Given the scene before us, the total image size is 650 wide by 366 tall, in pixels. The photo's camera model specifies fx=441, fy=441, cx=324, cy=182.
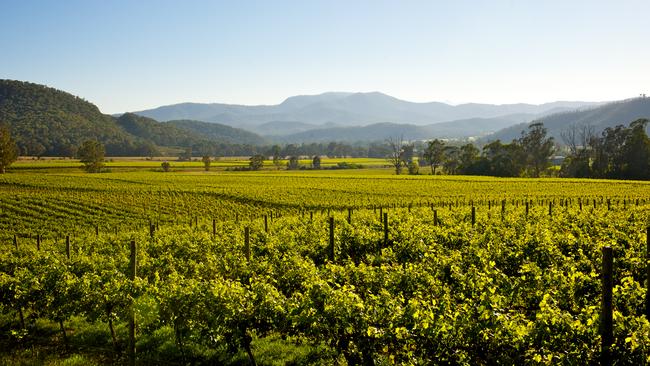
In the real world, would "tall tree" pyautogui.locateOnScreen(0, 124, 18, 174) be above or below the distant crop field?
above

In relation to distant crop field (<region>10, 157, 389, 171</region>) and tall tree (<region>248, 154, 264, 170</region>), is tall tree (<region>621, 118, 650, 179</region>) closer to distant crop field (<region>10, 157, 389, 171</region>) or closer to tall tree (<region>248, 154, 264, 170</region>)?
Answer: distant crop field (<region>10, 157, 389, 171</region>)

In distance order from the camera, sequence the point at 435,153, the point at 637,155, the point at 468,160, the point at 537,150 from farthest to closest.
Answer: the point at 435,153 < the point at 468,160 < the point at 537,150 < the point at 637,155

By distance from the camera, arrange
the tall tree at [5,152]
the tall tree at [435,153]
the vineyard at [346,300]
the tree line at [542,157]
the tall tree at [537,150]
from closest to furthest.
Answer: the vineyard at [346,300], the tree line at [542,157], the tall tree at [5,152], the tall tree at [537,150], the tall tree at [435,153]

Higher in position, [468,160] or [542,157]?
[542,157]

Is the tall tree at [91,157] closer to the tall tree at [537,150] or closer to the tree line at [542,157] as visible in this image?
the tree line at [542,157]

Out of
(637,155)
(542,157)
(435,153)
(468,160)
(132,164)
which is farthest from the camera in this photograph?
(132,164)

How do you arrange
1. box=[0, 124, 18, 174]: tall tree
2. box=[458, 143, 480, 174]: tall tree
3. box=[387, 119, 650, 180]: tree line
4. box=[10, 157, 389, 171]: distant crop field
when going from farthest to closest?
box=[10, 157, 389, 171]: distant crop field → box=[458, 143, 480, 174]: tall tree → box=[0, 124, 18, 174]: tall tree → box=[387, 119, 650, 180]: tree line

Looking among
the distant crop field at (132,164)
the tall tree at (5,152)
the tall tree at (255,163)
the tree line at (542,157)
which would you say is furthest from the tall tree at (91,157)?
the tall tree at (255,163)

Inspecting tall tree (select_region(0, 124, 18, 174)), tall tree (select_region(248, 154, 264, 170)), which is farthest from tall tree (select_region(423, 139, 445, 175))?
tall tree (select_region(0, 124, 18, 174))

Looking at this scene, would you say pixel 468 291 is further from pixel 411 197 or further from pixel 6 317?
pixel 411 197

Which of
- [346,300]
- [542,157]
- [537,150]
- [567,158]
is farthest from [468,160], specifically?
[346,300]

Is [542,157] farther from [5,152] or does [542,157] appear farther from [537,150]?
[5,152]

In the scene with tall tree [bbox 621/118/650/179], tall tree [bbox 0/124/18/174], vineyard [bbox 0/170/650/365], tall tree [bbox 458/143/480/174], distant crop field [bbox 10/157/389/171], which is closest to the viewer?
vineyard [bbox 0/170/650/365]

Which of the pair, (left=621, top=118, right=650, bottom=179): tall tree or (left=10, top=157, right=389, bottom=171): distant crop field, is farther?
(left=10, top=157, right=389, bottom=171): distant crop field
